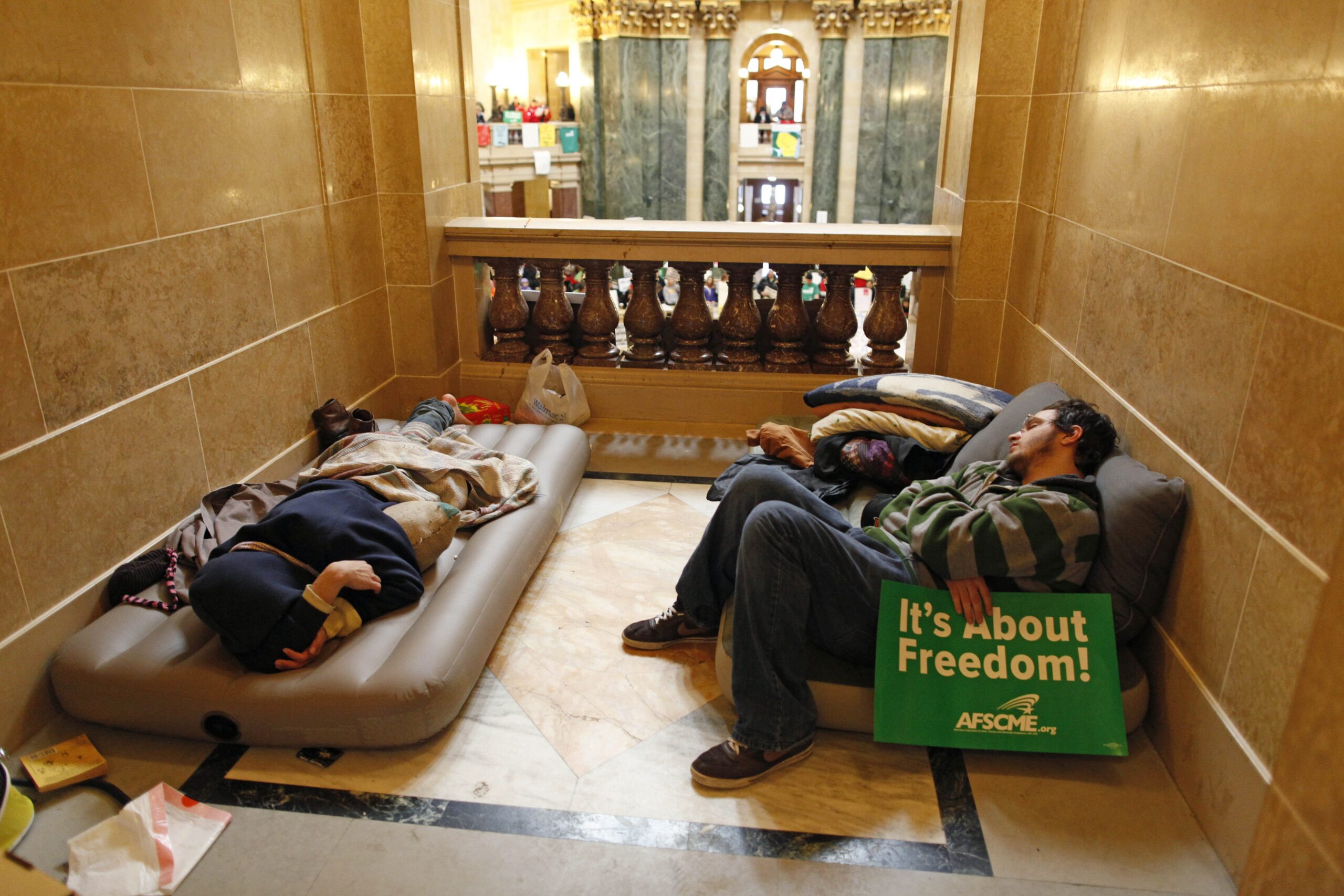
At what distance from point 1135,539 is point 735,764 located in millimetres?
1049

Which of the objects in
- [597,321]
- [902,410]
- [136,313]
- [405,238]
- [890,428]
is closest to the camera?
[136,313]

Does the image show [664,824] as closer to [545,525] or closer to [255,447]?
[545,525]

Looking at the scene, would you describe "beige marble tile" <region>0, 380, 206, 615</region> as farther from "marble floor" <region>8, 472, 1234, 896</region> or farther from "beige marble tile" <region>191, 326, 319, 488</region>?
"marble floor" <region>8, 472, 1234, 896</region>

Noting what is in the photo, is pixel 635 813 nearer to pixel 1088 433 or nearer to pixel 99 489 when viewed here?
pixel 1088 433

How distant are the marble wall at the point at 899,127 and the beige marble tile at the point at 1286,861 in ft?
43.0

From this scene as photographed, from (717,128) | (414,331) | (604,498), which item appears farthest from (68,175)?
(717,128)

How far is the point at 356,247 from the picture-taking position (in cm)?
379

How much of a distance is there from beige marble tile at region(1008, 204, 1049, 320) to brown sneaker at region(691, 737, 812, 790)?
207 centimetres

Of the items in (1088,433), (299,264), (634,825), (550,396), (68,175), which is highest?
(68,175)

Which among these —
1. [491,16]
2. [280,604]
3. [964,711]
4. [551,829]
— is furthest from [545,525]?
[491,16]

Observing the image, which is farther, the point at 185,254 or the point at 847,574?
the point at 185,254

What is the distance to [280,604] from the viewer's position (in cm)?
210

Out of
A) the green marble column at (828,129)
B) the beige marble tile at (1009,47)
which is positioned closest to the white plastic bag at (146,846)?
the beige marble tile at (1009,47)

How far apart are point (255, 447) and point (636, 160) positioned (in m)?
11.9
